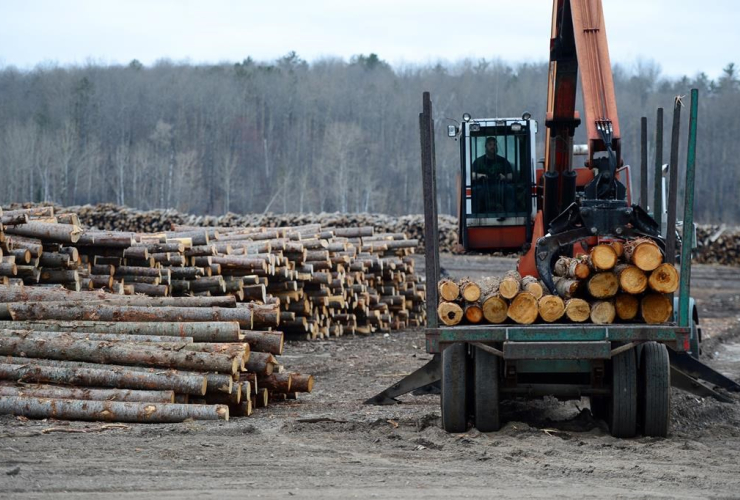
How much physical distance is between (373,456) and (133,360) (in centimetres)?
323

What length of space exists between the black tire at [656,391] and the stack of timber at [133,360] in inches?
162

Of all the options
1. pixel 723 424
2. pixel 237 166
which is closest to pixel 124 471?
pixel 723 424

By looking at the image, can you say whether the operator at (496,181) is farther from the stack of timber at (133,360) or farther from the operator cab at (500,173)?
the stack of timber at (133,360)

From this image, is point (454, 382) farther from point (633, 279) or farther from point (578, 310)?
point (633, 279)

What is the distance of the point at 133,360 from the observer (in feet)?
32.0

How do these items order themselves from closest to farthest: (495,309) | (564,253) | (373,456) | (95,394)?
(373,456), (495,309), (95,394), (564,253)

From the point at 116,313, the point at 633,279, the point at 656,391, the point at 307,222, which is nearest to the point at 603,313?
the point at 633,279

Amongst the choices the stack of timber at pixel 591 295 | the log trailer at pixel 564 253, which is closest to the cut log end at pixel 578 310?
the stack of timber at pixel 591 295

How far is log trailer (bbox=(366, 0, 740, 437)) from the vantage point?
828 centimetres

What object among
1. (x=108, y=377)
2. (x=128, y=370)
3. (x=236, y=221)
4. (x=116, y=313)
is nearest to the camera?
(x=108, y=377)

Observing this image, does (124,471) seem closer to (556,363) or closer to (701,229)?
(556,363)

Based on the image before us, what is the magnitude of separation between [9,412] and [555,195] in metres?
6.72

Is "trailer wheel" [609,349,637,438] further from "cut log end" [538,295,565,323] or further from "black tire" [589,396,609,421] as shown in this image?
"black tire" [589,396,609,421]

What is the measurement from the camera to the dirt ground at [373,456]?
21.9 feet
